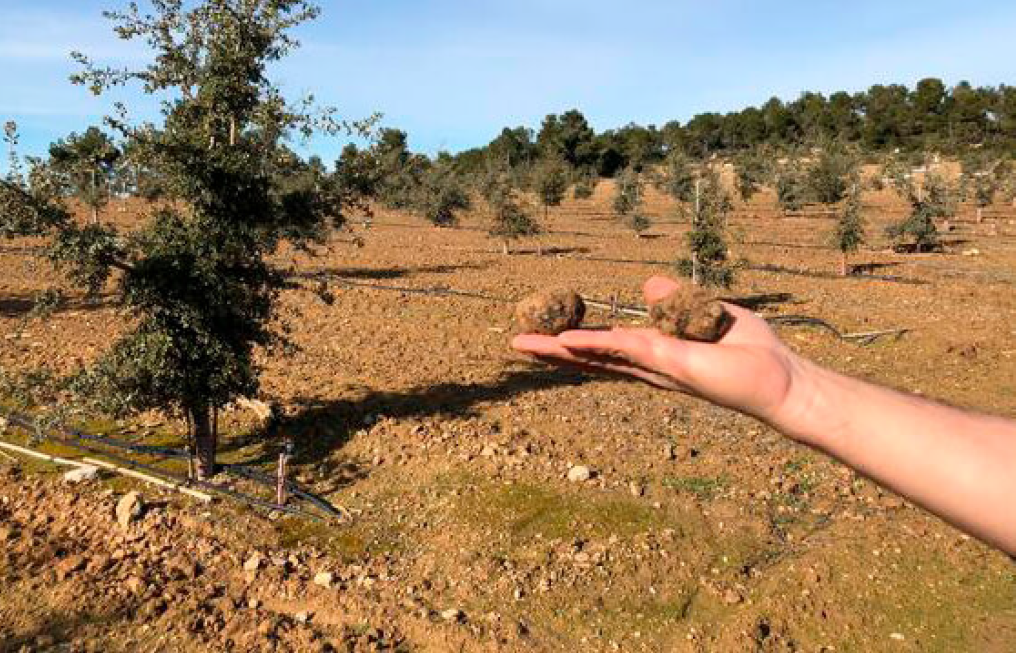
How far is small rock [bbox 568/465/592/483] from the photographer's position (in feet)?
Answer: 32.4

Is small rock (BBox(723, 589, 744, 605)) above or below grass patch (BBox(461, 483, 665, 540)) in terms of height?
below

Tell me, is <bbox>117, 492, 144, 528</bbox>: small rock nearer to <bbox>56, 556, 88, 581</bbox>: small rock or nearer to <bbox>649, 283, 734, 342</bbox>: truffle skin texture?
<bbox>56, 556, 88, 581</bbox>: small rock

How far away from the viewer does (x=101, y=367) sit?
31.2 ft

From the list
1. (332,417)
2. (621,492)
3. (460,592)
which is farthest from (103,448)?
(621,492)

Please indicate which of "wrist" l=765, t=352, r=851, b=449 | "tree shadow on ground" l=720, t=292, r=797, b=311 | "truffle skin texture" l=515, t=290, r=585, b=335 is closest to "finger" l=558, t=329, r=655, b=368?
"wrist" l=765, t=352, r=851, b=449

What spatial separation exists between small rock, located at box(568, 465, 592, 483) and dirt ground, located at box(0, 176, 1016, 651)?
120 millimetres

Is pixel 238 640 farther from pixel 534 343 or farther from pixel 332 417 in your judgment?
pixel 332 417

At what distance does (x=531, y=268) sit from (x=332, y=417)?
1704 centimetres

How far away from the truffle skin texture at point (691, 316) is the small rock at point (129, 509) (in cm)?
751

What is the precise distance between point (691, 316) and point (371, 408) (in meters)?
9.27

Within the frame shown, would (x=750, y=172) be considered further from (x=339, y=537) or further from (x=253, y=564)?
(x=253, y=564)

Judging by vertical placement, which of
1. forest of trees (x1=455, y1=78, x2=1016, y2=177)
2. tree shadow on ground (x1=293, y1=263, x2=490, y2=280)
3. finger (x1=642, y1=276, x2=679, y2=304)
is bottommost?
tree shadow on ground (x1=293, y1=263, x2=490, y2=280)

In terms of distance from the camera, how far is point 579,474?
9922mm

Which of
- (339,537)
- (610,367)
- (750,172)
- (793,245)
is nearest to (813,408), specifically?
(610,367)
